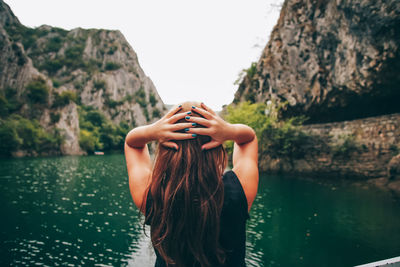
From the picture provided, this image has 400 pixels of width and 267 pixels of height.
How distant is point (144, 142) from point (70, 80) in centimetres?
10530

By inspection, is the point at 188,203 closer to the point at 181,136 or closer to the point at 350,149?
the point at 181,136

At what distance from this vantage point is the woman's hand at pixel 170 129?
1.06 meters

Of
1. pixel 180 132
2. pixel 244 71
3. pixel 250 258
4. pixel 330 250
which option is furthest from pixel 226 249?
pixel 244 71

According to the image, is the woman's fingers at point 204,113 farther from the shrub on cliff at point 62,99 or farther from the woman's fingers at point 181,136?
the shrub on cliff at point 62,99

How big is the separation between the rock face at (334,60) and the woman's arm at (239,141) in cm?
1685

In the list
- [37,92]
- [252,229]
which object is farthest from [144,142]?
[37,92]

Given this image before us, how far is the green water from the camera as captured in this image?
244 inches

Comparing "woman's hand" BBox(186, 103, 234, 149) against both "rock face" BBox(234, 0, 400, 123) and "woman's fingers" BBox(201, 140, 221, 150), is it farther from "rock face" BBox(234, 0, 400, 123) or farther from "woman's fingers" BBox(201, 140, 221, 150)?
"rock face" BBox(234, 0, 400, 123)

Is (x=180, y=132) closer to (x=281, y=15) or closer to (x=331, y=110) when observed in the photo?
(x=331, y=110)

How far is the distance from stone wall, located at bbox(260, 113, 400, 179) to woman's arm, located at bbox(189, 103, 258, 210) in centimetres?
1848

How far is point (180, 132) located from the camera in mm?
1101

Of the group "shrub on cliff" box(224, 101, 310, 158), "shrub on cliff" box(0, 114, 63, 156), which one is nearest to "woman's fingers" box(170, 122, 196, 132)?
"shrub on cliff" box(224, 101, 310, 158)

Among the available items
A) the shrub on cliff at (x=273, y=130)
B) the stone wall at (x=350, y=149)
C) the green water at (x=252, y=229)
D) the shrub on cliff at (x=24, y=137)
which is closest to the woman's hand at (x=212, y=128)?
the green water at (x=252, y=229)

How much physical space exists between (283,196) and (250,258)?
730cm
